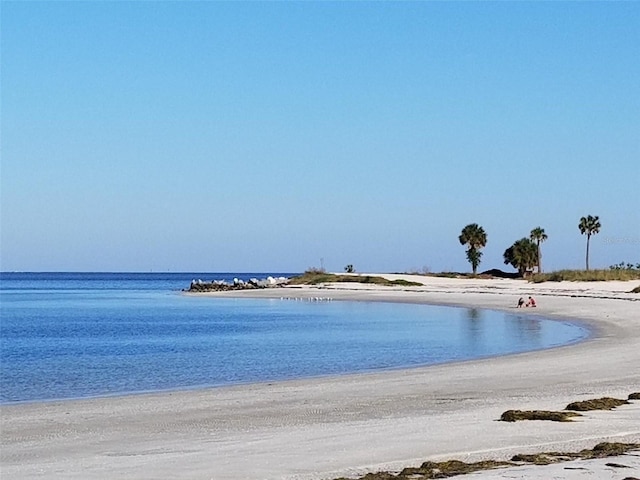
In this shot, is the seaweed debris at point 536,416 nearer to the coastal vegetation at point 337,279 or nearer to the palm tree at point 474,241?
the coastal vegetation at point 337,279

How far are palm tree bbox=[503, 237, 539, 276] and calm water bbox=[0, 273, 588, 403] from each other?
57.3 m

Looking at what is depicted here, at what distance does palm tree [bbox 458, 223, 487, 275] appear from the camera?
408 feet

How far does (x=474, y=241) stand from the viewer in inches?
4894

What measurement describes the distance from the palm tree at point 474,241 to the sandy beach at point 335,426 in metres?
98.4

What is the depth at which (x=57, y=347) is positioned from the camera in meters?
36.7

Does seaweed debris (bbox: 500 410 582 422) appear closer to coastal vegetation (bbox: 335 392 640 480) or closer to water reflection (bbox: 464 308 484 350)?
coastal vegetation (bbox: 335 392 640 480)

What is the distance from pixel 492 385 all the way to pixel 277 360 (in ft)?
34.2

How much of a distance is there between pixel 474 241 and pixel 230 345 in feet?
298

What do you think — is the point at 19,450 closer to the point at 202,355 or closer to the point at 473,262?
the point at 202,355

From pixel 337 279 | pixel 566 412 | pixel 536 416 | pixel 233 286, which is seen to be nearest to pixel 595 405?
pixel 566 412

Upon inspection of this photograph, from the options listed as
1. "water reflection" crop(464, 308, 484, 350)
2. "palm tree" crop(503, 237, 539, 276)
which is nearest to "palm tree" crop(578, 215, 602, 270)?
"palm tree" crop(503, 237, 539, 276)

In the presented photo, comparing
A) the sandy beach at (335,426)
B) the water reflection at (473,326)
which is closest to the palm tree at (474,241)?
the water reflection at (473,326)

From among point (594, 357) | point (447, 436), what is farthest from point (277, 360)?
point (447, 436)

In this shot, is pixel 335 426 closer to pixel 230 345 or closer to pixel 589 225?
pixel 230 345
